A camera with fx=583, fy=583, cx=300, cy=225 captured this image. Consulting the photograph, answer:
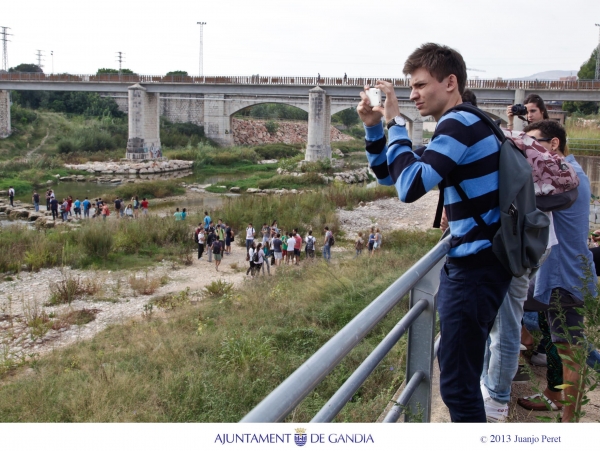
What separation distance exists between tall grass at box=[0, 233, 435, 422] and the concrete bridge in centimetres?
2686

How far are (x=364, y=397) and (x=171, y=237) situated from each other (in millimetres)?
12730

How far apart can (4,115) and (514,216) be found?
49.9 meters

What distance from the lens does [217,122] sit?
4953cm

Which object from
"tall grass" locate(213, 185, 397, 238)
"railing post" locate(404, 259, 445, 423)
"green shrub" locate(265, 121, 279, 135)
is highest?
"green shrub" locate(265, 121, 279, 135)

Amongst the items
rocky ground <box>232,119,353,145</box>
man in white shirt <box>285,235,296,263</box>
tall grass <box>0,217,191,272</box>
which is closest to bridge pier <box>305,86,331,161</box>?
rocky ground <box>232,119,353,145</box>

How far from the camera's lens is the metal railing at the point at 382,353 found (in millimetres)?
1191

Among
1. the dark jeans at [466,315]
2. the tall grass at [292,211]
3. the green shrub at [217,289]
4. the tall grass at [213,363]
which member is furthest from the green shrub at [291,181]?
the dark jeans at [466,315]

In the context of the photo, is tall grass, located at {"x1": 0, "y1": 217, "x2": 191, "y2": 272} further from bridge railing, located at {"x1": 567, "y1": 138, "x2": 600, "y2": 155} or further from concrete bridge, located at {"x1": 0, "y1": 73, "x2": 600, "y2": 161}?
concrete bridge, located at {"x1": 0, "y1": 73, "x2": 600, "y2": 161}

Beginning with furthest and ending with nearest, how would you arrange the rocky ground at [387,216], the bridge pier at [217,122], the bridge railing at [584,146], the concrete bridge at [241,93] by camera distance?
1. the bridge pier at [217,122]
2. the concrete bridge at [241,93]
3. the rocky ground at [387,216]
4. the bridge railing at [584,146]

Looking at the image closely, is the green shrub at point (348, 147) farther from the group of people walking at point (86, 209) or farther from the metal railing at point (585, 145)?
the metal railing at point (585, 145)

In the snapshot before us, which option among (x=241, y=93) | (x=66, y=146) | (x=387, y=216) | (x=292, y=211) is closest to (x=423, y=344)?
(x=292, y=211)

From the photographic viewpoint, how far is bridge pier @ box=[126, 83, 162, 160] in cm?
4172

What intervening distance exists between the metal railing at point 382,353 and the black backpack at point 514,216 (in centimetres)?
22
